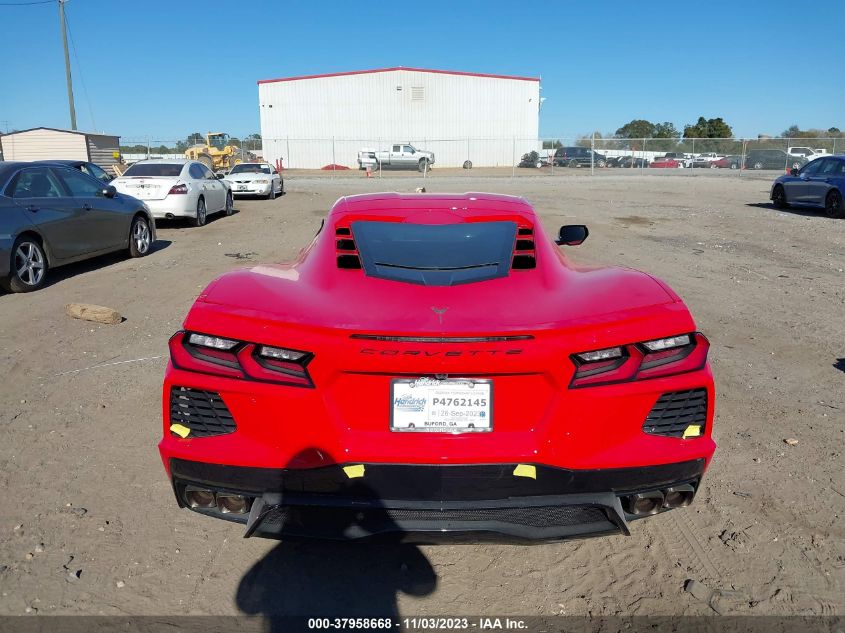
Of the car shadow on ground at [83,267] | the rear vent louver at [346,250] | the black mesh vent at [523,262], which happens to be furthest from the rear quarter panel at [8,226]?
the black mesh vent at [523,262]

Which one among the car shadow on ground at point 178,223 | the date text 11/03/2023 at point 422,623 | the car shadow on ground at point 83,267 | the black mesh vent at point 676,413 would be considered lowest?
the date text 11/03/2023 at point 422,623

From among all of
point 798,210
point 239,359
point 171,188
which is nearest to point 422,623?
point 239,359

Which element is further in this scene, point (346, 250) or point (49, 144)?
point (49, 144)

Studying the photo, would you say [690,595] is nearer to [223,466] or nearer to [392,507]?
[392,507]

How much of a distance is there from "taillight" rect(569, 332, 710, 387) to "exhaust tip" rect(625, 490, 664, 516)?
0.45 meters

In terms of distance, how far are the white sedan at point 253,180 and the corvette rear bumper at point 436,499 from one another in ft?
71.0

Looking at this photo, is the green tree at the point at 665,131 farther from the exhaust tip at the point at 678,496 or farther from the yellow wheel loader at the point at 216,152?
the exhaust tip at the point at 678,496

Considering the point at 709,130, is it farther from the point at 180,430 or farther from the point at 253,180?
the point at 180,430

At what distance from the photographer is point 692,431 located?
8.57ft

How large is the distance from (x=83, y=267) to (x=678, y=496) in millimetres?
9938

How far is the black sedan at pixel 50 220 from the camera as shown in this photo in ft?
27.1

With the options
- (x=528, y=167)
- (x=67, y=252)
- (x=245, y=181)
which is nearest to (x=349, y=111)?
(x=528, y=167)

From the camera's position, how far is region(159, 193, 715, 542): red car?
241cm

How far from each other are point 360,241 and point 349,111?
2229 inches
